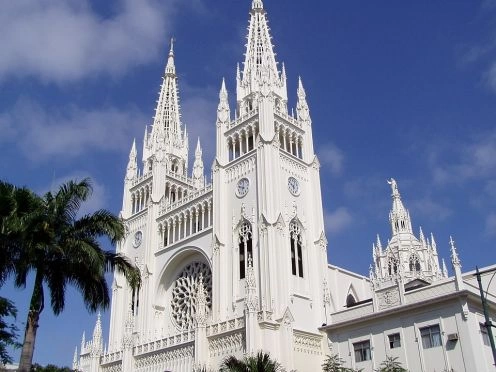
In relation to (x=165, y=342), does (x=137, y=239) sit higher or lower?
higher

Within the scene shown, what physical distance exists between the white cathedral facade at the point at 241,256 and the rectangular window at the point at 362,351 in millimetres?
520

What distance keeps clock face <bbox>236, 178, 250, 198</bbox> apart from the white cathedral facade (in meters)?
0.10

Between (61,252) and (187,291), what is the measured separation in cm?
2870

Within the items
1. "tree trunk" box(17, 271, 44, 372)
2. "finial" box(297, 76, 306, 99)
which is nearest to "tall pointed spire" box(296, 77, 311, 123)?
"finial" box(297, 76, 306, 99)

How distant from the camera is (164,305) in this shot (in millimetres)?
51219

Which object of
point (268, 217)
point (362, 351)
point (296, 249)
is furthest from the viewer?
point (296, 249)

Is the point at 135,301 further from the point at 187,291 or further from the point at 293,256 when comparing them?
the point at 293,256

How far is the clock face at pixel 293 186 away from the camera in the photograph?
46031 millimetres

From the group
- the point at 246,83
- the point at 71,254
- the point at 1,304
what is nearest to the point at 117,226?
the point at 71,254

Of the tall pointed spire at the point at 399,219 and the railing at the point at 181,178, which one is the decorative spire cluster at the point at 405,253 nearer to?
the tall pointed spire at the point at 399,219

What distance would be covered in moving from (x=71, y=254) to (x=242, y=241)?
2326 centimetres

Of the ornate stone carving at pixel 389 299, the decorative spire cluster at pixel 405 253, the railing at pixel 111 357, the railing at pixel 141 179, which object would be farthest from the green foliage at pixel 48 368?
the decorative spire cluster at pixel 405 253

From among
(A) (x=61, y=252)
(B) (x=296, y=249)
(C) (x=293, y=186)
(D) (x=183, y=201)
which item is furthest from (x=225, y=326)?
(A) (x=61, y=252)

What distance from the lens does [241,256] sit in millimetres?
44156
